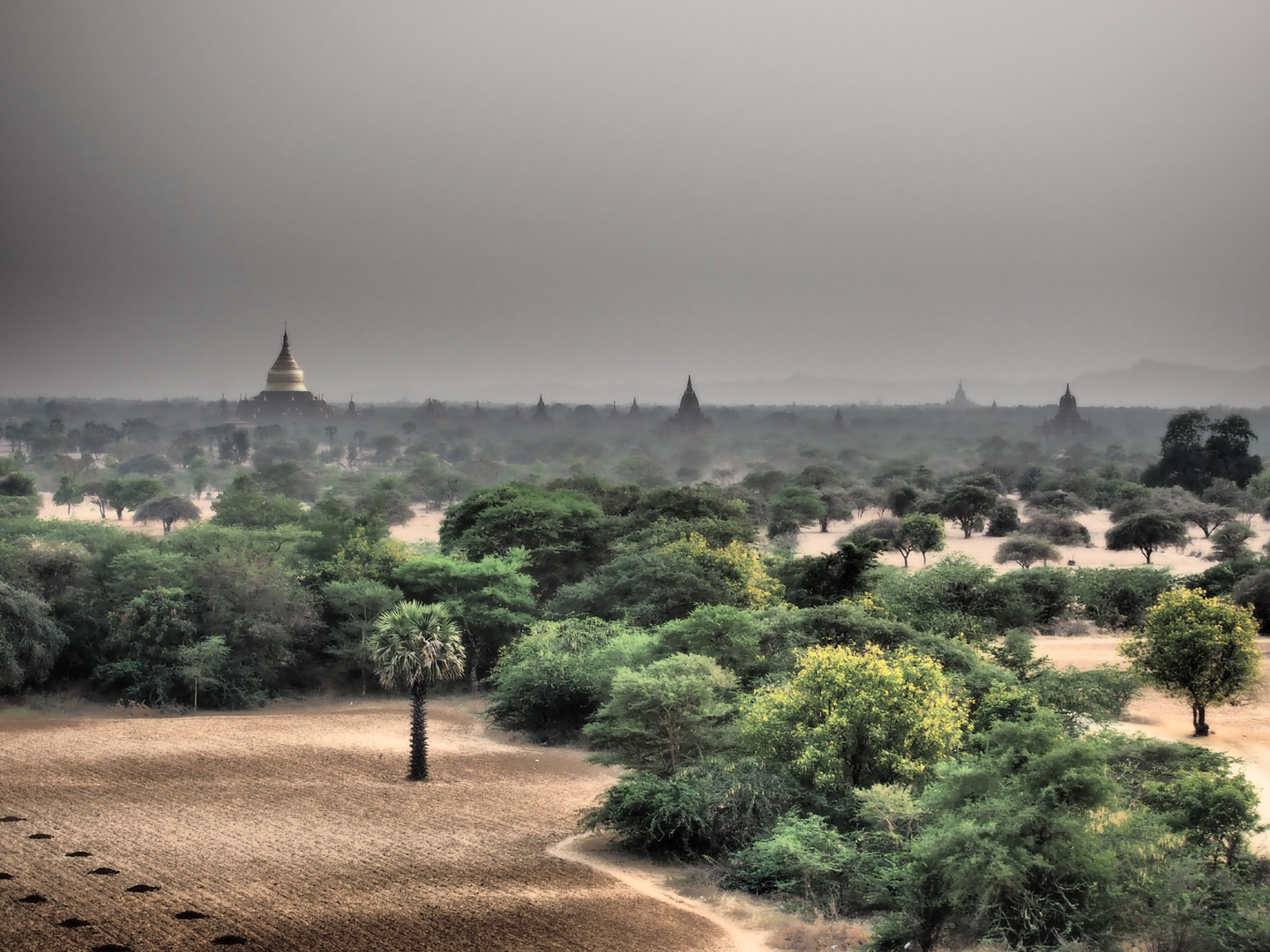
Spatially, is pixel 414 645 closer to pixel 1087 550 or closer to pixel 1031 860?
pixel 1031 860

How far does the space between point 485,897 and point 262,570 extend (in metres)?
21.8

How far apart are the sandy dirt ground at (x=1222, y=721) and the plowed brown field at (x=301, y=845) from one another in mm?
15350

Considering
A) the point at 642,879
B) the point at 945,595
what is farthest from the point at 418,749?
the point at 945,595

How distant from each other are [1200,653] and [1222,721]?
3.25m

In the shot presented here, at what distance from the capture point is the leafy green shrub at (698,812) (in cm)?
2212

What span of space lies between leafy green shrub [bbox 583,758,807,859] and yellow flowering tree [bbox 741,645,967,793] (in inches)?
29.7

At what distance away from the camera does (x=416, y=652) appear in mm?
26125

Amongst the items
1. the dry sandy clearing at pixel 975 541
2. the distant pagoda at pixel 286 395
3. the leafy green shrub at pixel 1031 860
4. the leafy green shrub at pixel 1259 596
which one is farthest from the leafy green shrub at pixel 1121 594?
the distant pagoda at pixel 286 395

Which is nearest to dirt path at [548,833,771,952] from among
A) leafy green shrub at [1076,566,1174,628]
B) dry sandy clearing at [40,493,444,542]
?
leafy green shrub at [1076,566,1174,628]

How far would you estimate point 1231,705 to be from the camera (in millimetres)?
33344

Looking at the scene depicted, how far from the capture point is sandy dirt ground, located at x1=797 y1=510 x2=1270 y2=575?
63406 millimetres

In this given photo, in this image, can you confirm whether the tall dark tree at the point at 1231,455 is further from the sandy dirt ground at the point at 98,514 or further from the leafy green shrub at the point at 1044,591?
the sandy dirt ground at the point at 98,514

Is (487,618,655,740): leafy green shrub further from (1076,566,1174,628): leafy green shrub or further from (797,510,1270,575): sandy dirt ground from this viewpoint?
(797,510,1270,575): sandy dirt ground

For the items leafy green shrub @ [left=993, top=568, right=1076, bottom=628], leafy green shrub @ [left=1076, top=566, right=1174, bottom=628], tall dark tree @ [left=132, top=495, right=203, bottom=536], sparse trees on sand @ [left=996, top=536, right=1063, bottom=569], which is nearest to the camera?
leafy green shrub @ [left=993, top=568, right=1076, bottom=628]
